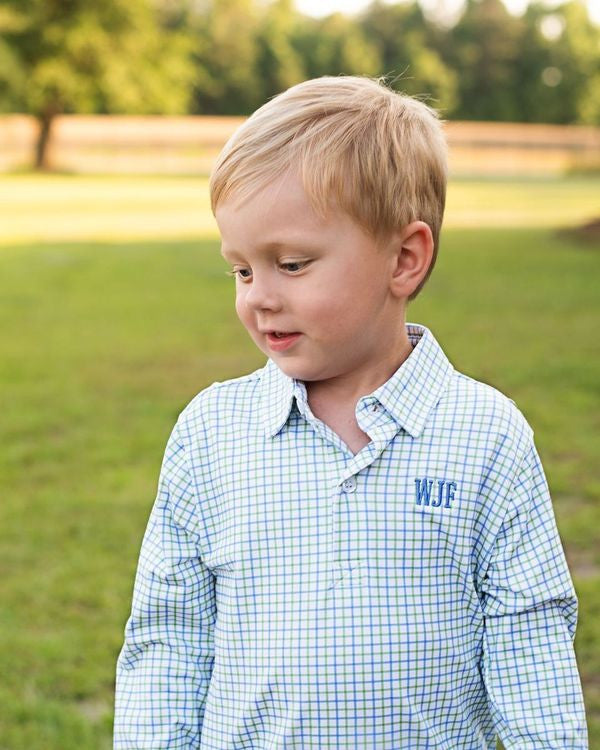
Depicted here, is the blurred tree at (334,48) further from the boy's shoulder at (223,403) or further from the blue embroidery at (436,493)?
the blue embroidery at (436,493)

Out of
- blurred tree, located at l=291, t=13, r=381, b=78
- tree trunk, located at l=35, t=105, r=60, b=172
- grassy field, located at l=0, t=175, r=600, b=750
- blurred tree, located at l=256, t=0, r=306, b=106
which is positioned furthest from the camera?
blurred tree, located at l=291, t=13, r=381, b=78

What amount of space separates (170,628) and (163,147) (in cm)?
4222

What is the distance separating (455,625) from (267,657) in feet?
0.91

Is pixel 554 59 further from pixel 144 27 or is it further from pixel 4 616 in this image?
pixel 4 616

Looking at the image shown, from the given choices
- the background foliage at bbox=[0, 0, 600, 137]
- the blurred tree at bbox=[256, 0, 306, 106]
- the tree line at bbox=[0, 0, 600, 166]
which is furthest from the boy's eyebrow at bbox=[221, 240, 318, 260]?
the blurred tree at bbox=[256, 0, 306, 106]

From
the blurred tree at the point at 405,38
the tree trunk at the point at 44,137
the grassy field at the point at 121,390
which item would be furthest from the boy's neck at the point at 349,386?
the blurred tree at the point at 405,38

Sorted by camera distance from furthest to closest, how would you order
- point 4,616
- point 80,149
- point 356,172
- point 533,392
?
point 80,149
point 533,392
point 4,616
point 356,172

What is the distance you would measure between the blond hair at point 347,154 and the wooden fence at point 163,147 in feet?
120

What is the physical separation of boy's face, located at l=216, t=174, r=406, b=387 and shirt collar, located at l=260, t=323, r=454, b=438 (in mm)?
55

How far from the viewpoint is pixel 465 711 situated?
5.46 feet

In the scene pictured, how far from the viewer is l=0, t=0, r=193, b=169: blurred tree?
1614 inches

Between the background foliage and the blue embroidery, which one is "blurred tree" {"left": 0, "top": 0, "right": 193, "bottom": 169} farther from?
the blue embroidery

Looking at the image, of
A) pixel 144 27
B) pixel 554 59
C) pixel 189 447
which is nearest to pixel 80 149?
pixel 144 27

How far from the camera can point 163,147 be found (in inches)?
1678
